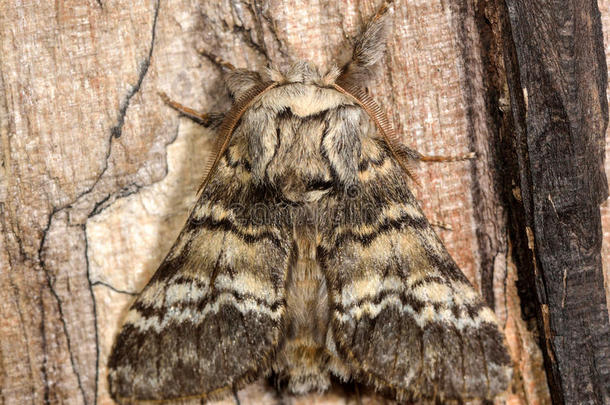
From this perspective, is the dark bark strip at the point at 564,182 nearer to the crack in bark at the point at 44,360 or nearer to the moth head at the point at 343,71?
the moth head at the point at 343,71

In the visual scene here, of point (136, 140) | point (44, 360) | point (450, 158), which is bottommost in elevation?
point (44, 360)

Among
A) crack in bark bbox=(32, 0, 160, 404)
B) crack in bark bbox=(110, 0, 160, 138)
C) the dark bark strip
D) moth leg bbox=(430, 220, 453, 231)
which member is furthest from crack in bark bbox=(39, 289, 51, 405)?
the dark bark strip

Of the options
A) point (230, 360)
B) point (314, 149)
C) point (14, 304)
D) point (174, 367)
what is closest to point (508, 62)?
point (314, 149)

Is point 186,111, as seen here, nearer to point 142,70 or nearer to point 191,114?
point 191,114

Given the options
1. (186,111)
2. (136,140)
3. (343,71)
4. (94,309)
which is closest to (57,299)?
(94,309)

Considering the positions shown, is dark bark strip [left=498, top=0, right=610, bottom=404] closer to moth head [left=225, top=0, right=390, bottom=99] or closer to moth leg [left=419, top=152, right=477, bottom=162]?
moth leg [left=419, top=152, right=477, bottom=162]

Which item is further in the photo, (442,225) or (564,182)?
(442,225)

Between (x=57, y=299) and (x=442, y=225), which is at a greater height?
(x=442, y=225)

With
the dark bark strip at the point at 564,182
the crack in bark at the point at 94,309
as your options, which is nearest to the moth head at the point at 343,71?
the dark bark strip at the point at 564,182
